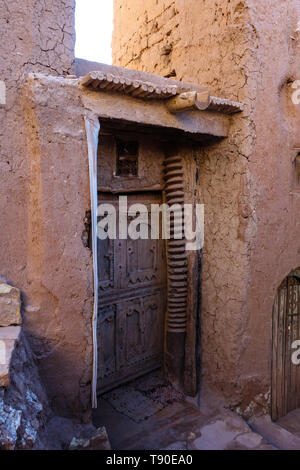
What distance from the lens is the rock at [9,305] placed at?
8.75 feet

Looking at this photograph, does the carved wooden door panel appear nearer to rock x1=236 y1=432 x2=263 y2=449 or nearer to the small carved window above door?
the small carved window above door

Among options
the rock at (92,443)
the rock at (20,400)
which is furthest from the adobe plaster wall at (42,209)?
the rock at (92,443)

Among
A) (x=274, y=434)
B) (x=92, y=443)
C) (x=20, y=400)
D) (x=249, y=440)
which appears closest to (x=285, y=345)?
(x=274, y=434)

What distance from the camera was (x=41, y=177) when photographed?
270 centimetres

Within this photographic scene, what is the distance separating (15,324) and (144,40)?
4181 millimetres

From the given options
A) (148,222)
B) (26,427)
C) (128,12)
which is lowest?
(26,427)

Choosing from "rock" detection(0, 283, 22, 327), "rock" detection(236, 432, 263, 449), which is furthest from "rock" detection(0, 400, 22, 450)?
"rock" detection(236, 432, 263, 449)

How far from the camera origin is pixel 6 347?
7.66ft

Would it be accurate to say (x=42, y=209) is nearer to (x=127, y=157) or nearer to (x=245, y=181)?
(x=127, y=157)

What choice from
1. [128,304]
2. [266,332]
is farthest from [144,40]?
[266,332]

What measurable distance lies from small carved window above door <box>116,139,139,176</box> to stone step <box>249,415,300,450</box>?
2994mm

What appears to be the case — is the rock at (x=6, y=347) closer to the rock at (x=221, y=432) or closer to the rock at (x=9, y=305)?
the rock at (x=9, y=305)

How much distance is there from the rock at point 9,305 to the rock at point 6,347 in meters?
0.05

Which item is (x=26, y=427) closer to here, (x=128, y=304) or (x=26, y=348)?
(x=26, y=348)
